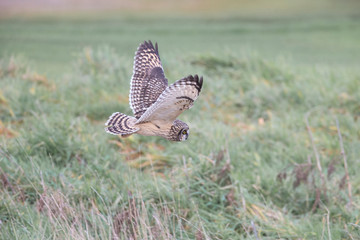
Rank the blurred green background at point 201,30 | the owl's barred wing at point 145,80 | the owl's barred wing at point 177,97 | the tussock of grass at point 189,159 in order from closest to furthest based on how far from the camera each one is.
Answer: the owl's barred wing at point 177,97 → the owl's barred wing at point 145,80 → the tussock of grass at point 189,159 → the blurred green background at point 201,30

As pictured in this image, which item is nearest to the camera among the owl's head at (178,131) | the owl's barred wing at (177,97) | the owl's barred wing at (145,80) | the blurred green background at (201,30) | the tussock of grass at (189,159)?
the owl's barred wing at (177,97)

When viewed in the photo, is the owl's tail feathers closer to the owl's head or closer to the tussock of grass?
the owl's head

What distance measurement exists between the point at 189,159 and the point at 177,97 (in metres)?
2.20

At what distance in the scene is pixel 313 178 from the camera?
13.6 ft

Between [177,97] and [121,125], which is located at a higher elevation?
[177,97]

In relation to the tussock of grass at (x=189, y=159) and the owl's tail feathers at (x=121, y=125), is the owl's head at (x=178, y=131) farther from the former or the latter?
the tussock of grass at (x=189, y=159)

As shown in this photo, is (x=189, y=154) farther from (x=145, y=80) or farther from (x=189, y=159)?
(x=145, y=80)

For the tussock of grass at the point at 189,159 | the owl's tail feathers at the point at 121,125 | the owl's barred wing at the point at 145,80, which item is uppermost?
the owl's barred wing at the point at 145,80

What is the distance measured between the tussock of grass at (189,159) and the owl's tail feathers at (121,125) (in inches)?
35.5

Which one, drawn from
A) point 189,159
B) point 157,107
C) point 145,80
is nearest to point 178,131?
point 157,107

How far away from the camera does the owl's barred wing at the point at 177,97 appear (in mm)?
1672

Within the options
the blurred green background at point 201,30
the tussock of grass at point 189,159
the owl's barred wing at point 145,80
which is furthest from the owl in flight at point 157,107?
the blurred green background at point 201,30

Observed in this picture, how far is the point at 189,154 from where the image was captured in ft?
15.5

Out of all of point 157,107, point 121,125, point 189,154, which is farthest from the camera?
point 189,154
